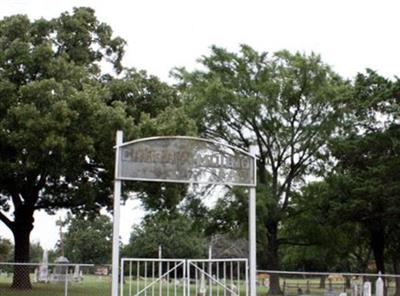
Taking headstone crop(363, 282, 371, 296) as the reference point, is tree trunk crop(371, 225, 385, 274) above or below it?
above

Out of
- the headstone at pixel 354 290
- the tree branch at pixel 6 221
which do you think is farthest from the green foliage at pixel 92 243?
the headstone at pixel 354 290

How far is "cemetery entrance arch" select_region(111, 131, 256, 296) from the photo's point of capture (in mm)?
11852

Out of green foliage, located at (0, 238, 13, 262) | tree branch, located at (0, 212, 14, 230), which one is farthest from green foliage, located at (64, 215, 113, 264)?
tree branch, located at (0, 212, 14, 230)

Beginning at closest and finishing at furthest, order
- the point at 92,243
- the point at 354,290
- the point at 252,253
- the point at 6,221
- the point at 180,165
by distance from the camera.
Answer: the point at 180,165
the point at 252,253
the point at 354,290
the point at 6,221
the point at 92,243

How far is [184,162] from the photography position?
40.3ft

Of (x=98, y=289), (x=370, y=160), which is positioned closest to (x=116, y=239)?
(x=98, y=289)

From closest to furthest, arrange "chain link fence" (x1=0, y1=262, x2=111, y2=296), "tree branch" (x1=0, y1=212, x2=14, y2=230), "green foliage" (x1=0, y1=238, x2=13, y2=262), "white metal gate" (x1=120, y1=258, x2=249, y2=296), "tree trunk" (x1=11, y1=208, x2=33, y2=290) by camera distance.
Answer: "white metal gate" (x1=120, y1=258, x2=249, y2=296) < "chain link fence" (x1=0, y1=262, x2=111, y2=296) < "tree trunk" (x1=11, y1=208, x2=33, y2=290) < "tree branch" (x1=0, y1=212, x2=14, y2=230) < "green foliage" (x1=0, y1=238, x2=13, y2=262)

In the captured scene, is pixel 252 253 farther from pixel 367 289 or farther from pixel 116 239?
pixel 367 289

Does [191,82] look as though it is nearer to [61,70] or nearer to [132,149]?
[61,70]

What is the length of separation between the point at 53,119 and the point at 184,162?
6160mm

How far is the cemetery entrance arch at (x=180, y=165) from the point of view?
1185 cm

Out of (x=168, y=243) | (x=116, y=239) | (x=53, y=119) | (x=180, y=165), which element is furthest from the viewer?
(x=168, y=243)

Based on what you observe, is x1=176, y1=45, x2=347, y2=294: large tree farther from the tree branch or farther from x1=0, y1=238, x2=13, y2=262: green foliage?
x1=0, y1=238, x2=13, y2=262: green foliage

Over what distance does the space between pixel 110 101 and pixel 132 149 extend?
29.1 ft
